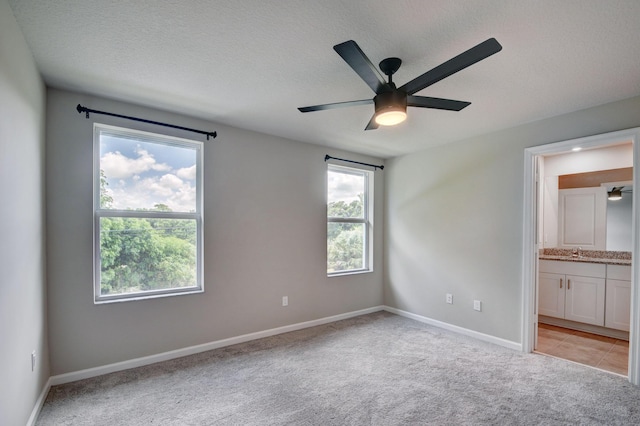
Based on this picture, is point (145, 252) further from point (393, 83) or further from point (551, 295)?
point (551, 295)

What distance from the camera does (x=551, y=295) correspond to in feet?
14.1

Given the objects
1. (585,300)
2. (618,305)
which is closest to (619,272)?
(618,305)

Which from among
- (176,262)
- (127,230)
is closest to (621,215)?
(176,262)

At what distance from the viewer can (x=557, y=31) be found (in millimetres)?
1805

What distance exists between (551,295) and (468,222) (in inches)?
66.6

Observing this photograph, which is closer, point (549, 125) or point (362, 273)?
point (549, 125)

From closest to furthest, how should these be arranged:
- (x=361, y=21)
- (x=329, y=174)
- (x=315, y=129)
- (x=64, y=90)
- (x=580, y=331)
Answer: (x=361, y=21) → (x=64, y=90) → (x=315, y=129) → (x=580, y=331) → (x=329, y=174)

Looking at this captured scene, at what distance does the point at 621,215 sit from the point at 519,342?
233 cm

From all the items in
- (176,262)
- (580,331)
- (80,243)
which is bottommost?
(580,331)

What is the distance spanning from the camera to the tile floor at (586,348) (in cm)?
307

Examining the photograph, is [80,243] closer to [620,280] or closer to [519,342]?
[519,342]

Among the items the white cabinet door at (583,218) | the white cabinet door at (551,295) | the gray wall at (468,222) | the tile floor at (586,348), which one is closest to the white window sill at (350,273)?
the gray wall at (468,222)

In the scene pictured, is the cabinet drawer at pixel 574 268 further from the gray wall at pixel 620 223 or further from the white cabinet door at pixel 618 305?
the gray wall at pixel 620 223

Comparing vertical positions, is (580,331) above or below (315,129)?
below
